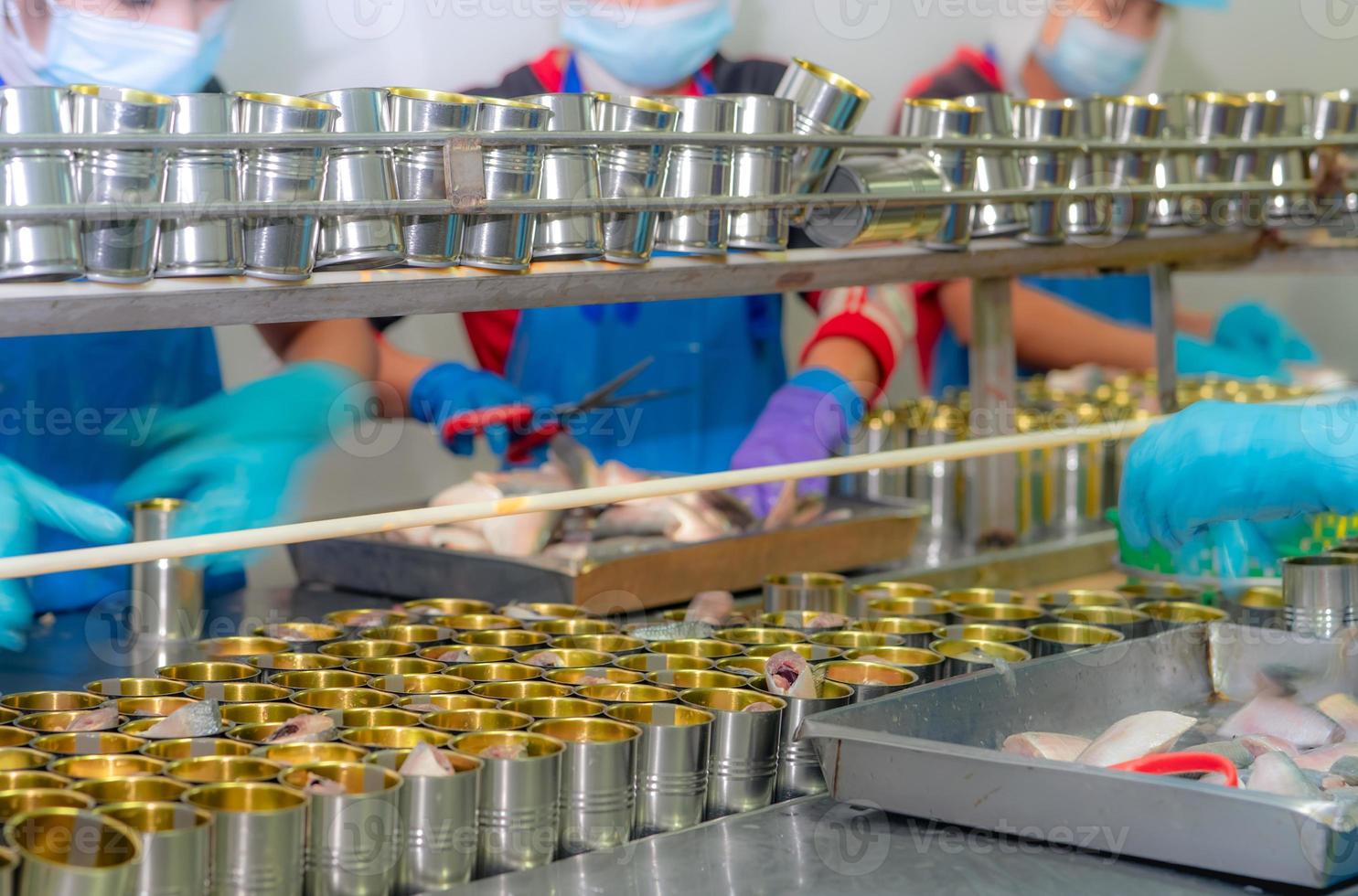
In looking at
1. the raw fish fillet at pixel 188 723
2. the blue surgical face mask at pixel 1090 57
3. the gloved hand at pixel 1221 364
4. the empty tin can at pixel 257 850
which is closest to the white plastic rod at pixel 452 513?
the raw fish fillet at pixel 188 723

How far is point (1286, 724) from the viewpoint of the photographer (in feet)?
5.68

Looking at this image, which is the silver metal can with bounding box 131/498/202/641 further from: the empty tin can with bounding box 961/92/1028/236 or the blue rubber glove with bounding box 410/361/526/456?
the empty tin can with bounding box 961/92/1028/236

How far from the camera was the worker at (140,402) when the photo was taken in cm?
235

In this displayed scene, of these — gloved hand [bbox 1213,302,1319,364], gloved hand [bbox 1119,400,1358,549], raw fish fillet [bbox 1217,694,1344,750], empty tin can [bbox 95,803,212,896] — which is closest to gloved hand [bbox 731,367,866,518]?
gloved hand [bbox 1119,400,1358,549]

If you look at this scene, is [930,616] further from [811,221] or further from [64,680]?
[64,680]

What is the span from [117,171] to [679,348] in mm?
2274

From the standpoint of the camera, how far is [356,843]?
1.17m

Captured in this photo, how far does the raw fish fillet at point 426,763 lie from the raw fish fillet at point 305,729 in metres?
0.13

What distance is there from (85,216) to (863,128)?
3.49m

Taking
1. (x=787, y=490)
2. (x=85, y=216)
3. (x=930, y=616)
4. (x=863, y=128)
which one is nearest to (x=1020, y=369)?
(x=863, y=128)

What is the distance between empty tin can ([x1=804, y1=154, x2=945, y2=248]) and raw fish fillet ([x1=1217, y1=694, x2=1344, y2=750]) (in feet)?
2.42

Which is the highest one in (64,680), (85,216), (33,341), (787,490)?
(85,216)

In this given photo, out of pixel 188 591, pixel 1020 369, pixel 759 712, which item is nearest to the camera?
pixel 759 712

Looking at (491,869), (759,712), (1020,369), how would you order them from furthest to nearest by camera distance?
(1020,369)
(759,712)
(491,869)
